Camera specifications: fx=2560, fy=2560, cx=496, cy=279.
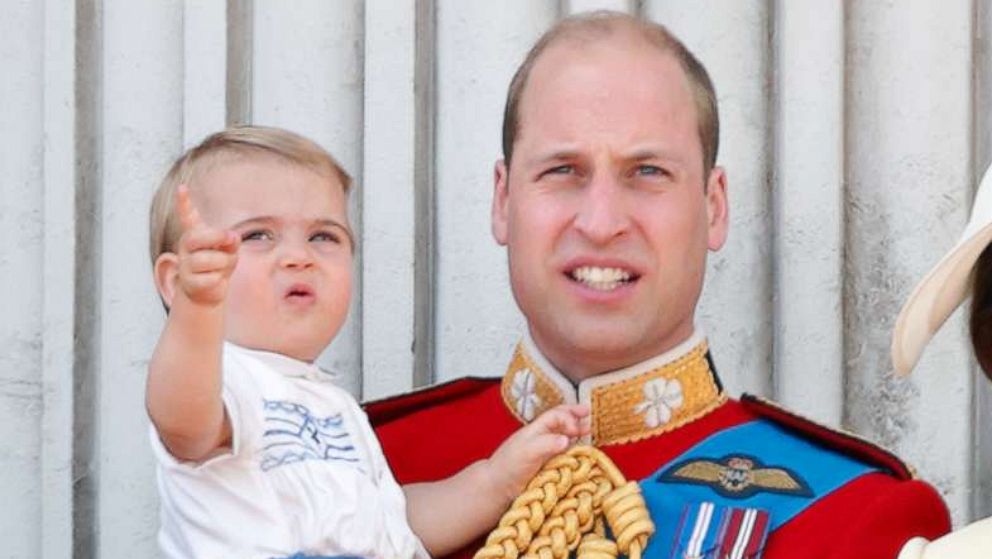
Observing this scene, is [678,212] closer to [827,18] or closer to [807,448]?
[807,448]

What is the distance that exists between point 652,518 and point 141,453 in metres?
1.12

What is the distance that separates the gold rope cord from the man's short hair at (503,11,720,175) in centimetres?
50

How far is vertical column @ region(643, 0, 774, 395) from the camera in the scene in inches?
153

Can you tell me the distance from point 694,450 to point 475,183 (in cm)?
88

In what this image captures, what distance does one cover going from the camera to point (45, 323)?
156 inches

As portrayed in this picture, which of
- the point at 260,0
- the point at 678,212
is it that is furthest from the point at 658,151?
the point at 260,0

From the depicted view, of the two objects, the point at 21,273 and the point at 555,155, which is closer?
the point at 555,155

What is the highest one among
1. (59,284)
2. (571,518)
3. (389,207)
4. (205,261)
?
(205,261)

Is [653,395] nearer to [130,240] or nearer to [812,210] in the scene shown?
[812,210]

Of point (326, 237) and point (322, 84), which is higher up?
point (322, 84)

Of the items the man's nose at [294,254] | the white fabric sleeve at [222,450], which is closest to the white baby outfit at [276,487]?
the white fabric sleeve at [222,450]

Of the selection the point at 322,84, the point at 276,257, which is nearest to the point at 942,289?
the point at 276,257

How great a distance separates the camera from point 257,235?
9.71ft

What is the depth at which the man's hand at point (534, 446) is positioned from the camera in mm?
3037
